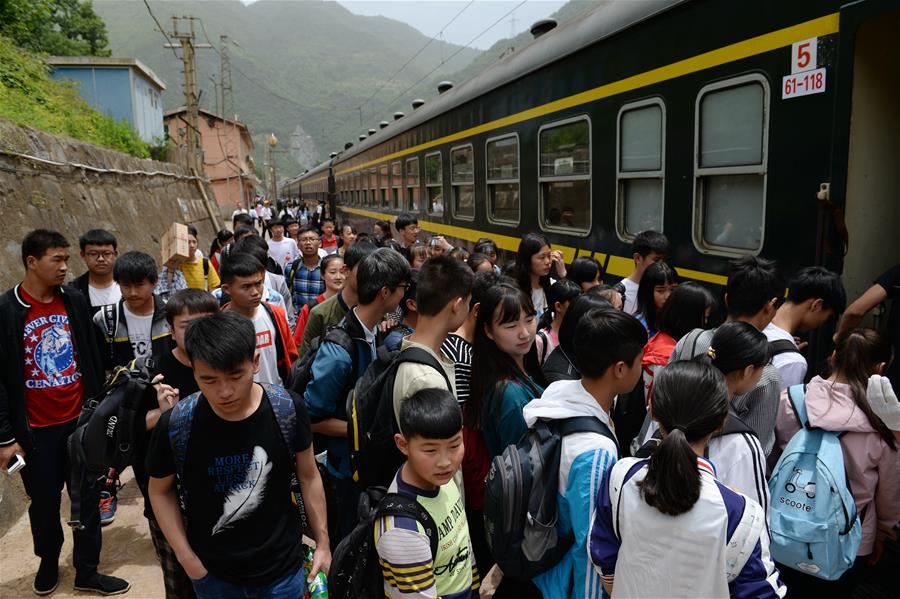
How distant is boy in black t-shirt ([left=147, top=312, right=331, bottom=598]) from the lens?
1.97 metres

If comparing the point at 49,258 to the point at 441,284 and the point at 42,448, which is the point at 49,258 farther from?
the point at 441,284

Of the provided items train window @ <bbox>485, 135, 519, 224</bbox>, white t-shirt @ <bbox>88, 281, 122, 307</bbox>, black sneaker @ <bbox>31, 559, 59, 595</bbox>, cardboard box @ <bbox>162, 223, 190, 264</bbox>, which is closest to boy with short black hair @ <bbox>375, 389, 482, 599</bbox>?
black sneaker @ <bbox>31, 559, 59, 595</bbox>

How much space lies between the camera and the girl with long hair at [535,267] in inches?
158

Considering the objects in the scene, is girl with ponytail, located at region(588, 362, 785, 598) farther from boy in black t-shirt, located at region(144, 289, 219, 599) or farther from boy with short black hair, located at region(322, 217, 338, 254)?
boy with short black hair, located at region(322, 217, 338, 254)

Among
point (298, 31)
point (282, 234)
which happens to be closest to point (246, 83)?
point (298, 31)

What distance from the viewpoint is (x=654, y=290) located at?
348 centimetres

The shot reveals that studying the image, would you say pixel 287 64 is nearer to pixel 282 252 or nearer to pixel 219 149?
pixel 219 149

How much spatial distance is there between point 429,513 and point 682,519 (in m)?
0.72

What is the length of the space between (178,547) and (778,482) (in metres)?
2.05

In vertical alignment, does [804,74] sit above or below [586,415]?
above

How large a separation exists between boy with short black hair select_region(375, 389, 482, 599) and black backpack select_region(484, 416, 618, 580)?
122 mm

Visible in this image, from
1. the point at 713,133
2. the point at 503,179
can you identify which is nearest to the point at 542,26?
the point at 503,179

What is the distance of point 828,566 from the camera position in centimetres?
222

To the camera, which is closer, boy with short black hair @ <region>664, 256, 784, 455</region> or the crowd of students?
the crowd of students
